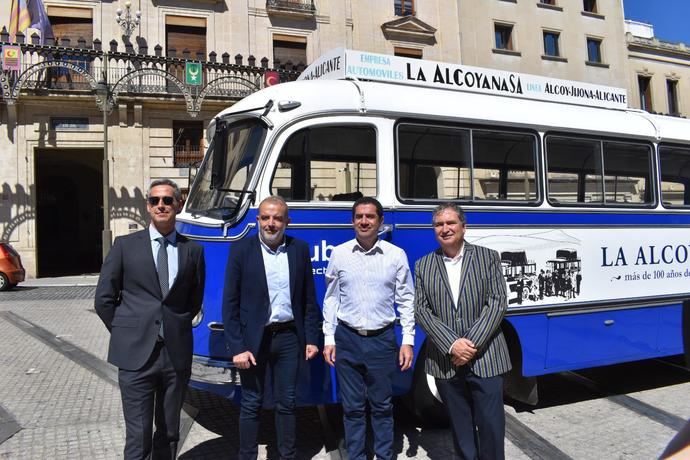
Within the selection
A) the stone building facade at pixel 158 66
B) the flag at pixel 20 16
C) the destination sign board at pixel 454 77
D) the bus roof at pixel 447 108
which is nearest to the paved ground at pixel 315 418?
the bus roof at pixel 447 108

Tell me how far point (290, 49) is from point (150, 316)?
21479 millimetres

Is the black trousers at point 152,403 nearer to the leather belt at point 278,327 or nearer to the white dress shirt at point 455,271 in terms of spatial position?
the leather belt at point 278,327

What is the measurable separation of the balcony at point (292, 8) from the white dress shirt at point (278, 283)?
21.0m

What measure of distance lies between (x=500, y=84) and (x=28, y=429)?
19.3 feet

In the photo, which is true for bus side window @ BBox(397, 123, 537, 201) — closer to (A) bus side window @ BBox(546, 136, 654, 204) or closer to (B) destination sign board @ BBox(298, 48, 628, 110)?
(A) bus side window @ BBox(546, 136, 654, 204)

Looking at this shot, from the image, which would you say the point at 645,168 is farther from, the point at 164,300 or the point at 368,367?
the point at 164,300

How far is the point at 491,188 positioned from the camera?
498 cm

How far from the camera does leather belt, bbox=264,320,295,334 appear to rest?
3533 mm

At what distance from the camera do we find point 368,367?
138 inches

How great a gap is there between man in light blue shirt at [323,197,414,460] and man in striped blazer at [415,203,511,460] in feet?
0.82


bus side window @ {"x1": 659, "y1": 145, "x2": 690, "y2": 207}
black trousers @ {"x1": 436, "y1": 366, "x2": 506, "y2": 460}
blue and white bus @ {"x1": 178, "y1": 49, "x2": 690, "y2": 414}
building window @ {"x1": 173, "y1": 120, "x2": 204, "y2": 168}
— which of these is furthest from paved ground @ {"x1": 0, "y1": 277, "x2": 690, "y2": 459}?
building window @ {"x1": 173, "y1": 120, "x2": 204, "y2": 168}

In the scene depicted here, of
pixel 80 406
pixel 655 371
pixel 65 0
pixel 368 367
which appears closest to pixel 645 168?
pixel 655 371

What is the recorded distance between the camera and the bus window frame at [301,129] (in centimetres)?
415

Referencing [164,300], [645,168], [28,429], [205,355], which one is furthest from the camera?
[645,168]
